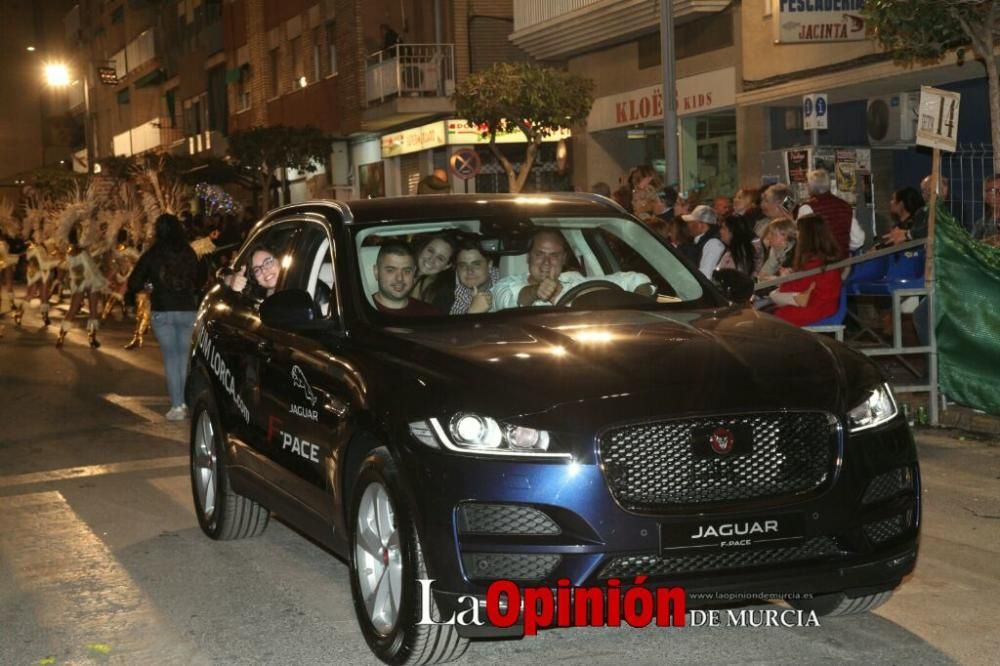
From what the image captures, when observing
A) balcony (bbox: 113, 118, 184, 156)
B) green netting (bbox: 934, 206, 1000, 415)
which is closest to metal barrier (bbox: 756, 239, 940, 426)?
green netting (bbox: 934, 206, 1000, 415)

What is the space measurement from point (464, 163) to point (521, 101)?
57.1 inches

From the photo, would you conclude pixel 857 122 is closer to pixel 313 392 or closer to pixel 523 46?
pixel 523 46

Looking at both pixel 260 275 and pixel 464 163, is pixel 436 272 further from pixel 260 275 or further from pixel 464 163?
pixel 464 163

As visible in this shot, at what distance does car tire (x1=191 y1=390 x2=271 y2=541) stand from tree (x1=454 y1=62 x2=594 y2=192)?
17713mm

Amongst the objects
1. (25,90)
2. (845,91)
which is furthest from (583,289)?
(25,90)

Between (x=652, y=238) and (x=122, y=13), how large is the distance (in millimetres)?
72159

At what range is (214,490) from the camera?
8180 millimetres

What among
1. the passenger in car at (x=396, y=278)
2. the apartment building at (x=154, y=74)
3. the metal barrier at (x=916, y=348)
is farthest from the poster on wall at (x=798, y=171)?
the apartment building at (x=154, y=74)

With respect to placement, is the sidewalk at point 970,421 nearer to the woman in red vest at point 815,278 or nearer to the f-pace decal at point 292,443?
the woman in red vest at point 815,278

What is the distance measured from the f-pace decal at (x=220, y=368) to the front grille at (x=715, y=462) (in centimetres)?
279

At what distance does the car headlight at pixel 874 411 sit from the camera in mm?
5395

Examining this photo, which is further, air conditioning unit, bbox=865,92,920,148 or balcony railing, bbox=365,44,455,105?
balcony railing, bbox=365,44,455,105

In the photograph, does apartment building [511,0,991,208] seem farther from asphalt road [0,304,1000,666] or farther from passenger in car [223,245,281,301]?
passenger in car [223,245,281,301]

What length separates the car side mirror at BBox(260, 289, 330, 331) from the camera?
6.33 m
